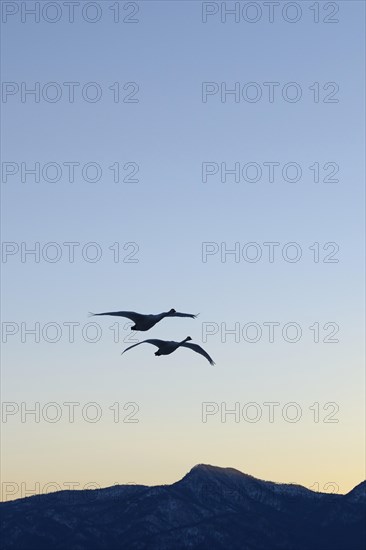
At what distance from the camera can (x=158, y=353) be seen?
91.1 m

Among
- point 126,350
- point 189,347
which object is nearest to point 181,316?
point 189,347

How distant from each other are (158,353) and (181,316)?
4.30 meters

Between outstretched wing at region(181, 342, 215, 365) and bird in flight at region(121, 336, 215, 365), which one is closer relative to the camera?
bird in flight at region(121, 336, 215, 365)

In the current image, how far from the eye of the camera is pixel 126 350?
269 feet

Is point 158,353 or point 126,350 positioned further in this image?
point 158,353

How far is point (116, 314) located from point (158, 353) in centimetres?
578

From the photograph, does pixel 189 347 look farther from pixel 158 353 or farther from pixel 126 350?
pixel 126 350

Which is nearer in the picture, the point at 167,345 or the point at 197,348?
the point at 167,345

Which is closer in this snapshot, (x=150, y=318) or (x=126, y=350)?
(x=126, y=350)

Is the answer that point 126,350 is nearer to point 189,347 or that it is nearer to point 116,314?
point 116,314

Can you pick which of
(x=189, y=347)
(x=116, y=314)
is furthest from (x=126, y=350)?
(x=189, y=347)

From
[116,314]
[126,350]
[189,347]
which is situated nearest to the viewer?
[126,350]

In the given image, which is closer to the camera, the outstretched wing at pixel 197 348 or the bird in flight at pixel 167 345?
the bird in flight at pixel 167 345

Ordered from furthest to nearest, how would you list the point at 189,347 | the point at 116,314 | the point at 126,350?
the point at 189,347
the point at 116,314
the point at 126,350
